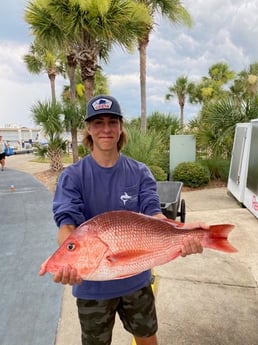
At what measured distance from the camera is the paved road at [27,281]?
95.4 inches

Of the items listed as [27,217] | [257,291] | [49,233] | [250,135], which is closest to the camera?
[257,291]

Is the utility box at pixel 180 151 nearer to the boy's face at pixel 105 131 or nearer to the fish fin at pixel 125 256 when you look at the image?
the boy's face at pixel 105 131

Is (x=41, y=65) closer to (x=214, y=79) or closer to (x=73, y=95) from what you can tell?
(x=73, y=95)

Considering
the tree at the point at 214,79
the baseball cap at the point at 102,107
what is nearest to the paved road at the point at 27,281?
the baseball cap at the point at 102,107

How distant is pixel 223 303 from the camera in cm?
280

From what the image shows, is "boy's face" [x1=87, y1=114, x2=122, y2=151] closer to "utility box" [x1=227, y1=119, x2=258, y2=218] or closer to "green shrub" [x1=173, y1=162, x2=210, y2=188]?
"utility box" [x1=227, y1=119, x2=258, y2=218]

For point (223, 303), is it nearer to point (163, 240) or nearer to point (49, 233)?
point (163, 240)

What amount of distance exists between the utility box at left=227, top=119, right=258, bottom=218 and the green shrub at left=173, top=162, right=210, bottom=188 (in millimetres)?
1565

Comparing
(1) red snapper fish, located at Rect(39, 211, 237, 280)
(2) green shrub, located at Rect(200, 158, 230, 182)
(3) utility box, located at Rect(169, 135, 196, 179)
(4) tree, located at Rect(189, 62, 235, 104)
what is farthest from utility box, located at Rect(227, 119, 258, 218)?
(4) tree, located at Rect(189, 62, 235, 104)

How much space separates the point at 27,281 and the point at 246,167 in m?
4.70

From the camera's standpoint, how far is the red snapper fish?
3.89 feet

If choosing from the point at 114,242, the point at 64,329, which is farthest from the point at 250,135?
the point at 114,242

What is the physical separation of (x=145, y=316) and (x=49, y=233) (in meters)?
3.31

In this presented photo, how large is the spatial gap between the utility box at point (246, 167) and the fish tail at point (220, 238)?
447cm
